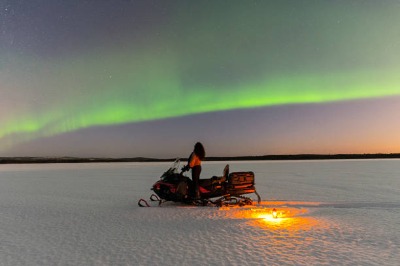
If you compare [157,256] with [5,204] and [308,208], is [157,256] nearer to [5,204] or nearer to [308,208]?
[308,208]

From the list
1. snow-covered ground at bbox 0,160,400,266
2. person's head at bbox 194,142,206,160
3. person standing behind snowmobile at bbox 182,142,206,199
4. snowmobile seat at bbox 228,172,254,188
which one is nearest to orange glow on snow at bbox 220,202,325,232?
snow-covered ground at bbox 0,160,400,266

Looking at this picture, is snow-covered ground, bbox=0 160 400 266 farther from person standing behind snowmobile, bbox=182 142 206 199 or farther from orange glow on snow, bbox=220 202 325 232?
person standing behind snowmobile, bbox=182 142 206 199

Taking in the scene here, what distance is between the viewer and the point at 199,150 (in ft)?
32.3

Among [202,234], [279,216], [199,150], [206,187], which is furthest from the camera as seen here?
[206,187]

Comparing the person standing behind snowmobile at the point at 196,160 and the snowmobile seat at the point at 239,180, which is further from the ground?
the person standing behind snowmobile at the point at 196,160

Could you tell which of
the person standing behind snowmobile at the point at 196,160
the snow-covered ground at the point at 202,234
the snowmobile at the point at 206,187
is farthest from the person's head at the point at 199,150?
the snow-covered ground at the point at 202,234

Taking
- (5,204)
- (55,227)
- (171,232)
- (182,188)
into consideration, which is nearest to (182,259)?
(171,232)

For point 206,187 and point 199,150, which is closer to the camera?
point 199,150

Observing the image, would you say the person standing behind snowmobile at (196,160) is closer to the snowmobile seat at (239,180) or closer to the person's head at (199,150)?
the person's head at (199,150)

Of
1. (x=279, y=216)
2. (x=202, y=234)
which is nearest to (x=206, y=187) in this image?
(x=279, y=216)

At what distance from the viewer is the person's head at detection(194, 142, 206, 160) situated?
9844mm

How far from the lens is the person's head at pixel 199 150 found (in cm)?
984

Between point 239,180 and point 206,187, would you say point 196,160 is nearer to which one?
point 206,187

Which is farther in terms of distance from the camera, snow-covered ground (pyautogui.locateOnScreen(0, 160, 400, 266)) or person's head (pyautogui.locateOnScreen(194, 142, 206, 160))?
person's head (pyautogui.locateOnScreen(194, 142, 206, 160))
